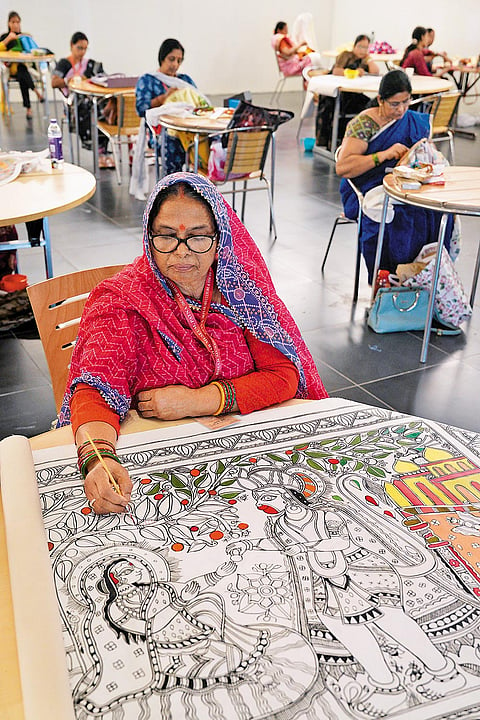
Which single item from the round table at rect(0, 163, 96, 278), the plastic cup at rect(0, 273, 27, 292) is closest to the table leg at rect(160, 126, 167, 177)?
the round table at rect(0, 163, 96, 278)

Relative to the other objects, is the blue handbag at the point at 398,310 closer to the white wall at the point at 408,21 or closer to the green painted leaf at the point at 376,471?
the green painted leaf at the point at 376,471

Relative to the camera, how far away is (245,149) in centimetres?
463

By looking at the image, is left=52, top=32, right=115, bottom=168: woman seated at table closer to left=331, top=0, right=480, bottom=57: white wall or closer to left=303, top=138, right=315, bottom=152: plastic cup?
left=303, top=138, right=315, bottom=152: plastic cup

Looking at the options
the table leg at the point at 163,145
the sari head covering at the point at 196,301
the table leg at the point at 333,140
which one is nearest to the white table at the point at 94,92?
the table leg at the point at 163,145

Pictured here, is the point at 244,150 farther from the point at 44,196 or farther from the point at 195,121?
the point at 44,196

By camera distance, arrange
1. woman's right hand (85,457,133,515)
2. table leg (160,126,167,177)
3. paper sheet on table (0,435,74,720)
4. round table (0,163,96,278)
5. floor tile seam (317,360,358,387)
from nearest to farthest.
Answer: paper sheet on table (0,435,74,720) → woman's right hand (85,457,133,515) → round table (0,163,96,278) → floor tile seam (317,360,358,387) → table leg (160,126,167,177)

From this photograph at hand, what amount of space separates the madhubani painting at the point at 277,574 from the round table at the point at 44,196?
167cm

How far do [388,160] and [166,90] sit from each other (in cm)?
241

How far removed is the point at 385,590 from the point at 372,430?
0.48m

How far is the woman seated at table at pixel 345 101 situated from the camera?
7289 mm

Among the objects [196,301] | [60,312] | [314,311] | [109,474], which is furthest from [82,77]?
[109,474]

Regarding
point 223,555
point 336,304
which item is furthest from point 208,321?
point 336,304

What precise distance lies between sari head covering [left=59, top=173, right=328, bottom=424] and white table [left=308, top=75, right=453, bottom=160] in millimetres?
5256

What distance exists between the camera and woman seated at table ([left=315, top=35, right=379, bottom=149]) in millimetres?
7289
